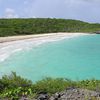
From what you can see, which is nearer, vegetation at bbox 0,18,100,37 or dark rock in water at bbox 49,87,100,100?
dark rock in water at bbox 49,87,100,100

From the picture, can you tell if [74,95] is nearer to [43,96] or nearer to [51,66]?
[43,96]

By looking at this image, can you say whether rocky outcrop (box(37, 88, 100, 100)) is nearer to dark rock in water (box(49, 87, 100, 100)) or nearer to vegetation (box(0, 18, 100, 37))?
dark rock in water (box(49, 87, 100, 100))

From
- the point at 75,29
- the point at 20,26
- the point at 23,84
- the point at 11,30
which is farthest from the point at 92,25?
the point at 23,84

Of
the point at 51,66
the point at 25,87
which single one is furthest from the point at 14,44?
the point at 25,87

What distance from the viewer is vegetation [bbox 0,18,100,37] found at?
9254cm

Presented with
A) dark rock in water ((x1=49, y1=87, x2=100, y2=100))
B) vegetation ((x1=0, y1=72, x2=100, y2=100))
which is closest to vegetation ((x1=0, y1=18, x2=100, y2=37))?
vegetation ((x1=0, y1=72, x2=100, y2=100))

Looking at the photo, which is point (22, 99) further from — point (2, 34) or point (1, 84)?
point (2, 34)

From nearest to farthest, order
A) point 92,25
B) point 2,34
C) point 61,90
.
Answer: point 61,90 → point 2,34 → point 92,25

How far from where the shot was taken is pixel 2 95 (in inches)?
376

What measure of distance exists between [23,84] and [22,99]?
131 centimetres

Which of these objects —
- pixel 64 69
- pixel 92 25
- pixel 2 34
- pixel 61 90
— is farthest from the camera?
pixel 92 25

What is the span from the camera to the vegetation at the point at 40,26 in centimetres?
9254

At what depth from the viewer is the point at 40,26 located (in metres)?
107

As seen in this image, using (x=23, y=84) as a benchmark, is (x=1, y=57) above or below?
below
